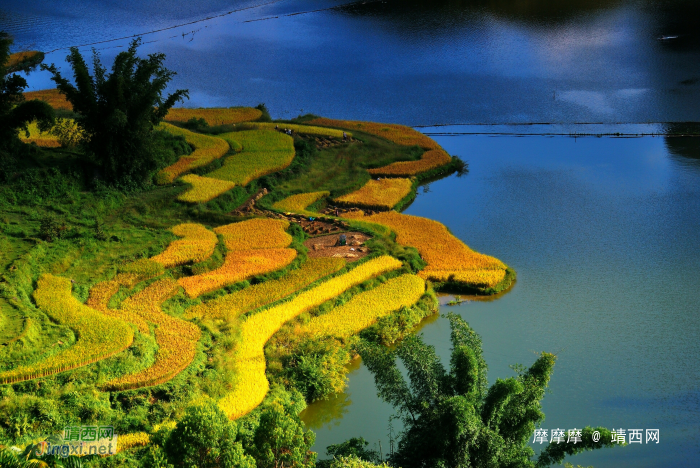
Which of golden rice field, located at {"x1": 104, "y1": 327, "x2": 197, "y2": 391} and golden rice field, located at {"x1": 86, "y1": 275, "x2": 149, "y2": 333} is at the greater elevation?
golden rice field, located at {"x1": 86, "y1": 275, "x2": 149, "y2": 333}

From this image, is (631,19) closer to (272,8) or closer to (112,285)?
(272,8)

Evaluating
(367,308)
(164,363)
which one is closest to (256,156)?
(367,308)

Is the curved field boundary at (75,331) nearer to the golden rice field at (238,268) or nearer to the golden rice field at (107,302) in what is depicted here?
the golden rice field at (107,302)

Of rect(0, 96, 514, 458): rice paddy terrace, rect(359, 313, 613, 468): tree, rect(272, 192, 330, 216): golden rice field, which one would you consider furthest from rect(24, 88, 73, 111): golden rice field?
rect(359, 313, 613, 468): tree

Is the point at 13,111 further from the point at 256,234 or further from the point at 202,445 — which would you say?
the point at 202,445

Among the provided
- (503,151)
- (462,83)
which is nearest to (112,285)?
(503,151)

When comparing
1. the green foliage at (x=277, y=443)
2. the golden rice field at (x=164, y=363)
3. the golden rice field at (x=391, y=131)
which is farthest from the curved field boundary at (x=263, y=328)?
the golden rice field at (x=391, y=131)

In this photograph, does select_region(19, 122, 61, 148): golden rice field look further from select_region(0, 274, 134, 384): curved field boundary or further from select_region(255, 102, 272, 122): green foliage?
select_region(0, 274, 134, 384): curved field boundary
